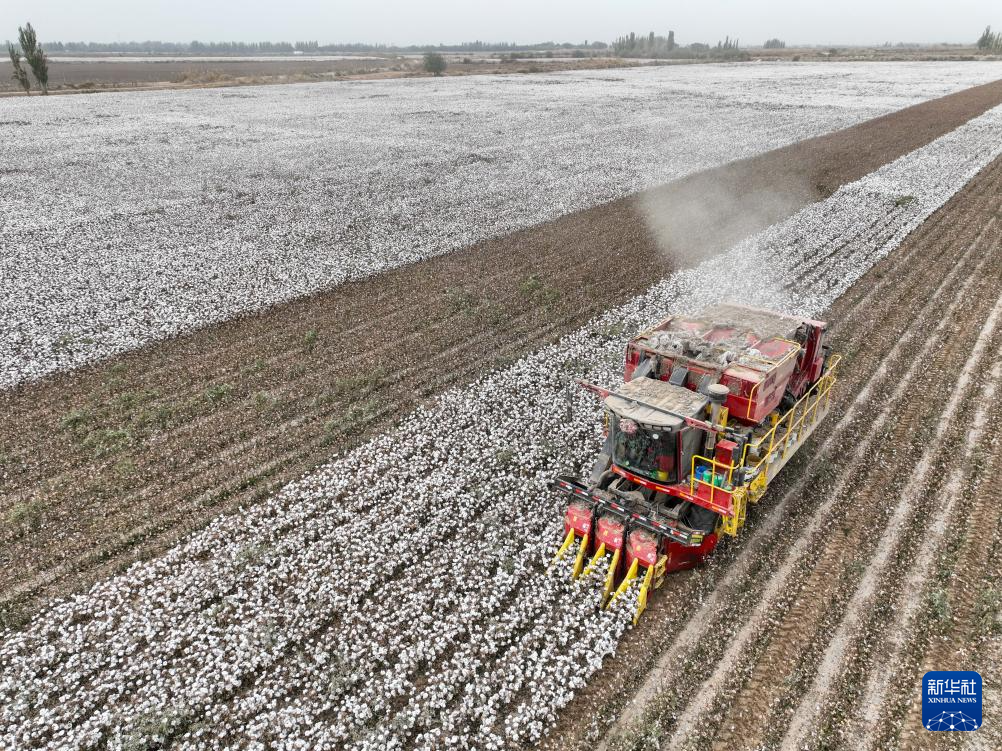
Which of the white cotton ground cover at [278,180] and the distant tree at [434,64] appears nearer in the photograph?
the white cotton ground cover at [278,180]

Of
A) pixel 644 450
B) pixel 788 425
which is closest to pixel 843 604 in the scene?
pixel 788 425

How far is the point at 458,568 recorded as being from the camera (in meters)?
11.1

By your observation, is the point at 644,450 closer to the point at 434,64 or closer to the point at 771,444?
the point at 771,444

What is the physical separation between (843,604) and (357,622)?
813 centimetres

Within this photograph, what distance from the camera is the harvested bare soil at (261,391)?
482 inches

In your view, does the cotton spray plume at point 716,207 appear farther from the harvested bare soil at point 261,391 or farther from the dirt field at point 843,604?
the dirt field at point 843,604

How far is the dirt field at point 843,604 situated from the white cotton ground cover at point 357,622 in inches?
43.3

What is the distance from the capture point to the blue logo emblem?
8.57 meters

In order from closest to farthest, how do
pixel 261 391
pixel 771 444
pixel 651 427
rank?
1. pixel 651 427
2. pixel 771 444
3. pixel 261 391

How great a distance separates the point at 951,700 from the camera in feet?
29.0

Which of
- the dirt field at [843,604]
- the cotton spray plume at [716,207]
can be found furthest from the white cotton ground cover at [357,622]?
the cotton spray plume at [716,207]

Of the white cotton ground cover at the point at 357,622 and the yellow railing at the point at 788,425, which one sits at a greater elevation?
the yellow railing at the point at 788,425

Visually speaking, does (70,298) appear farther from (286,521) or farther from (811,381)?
(811,381)

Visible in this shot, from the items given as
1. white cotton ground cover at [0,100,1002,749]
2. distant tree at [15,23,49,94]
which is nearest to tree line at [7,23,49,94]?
distant tree at [15,23,49,94]
